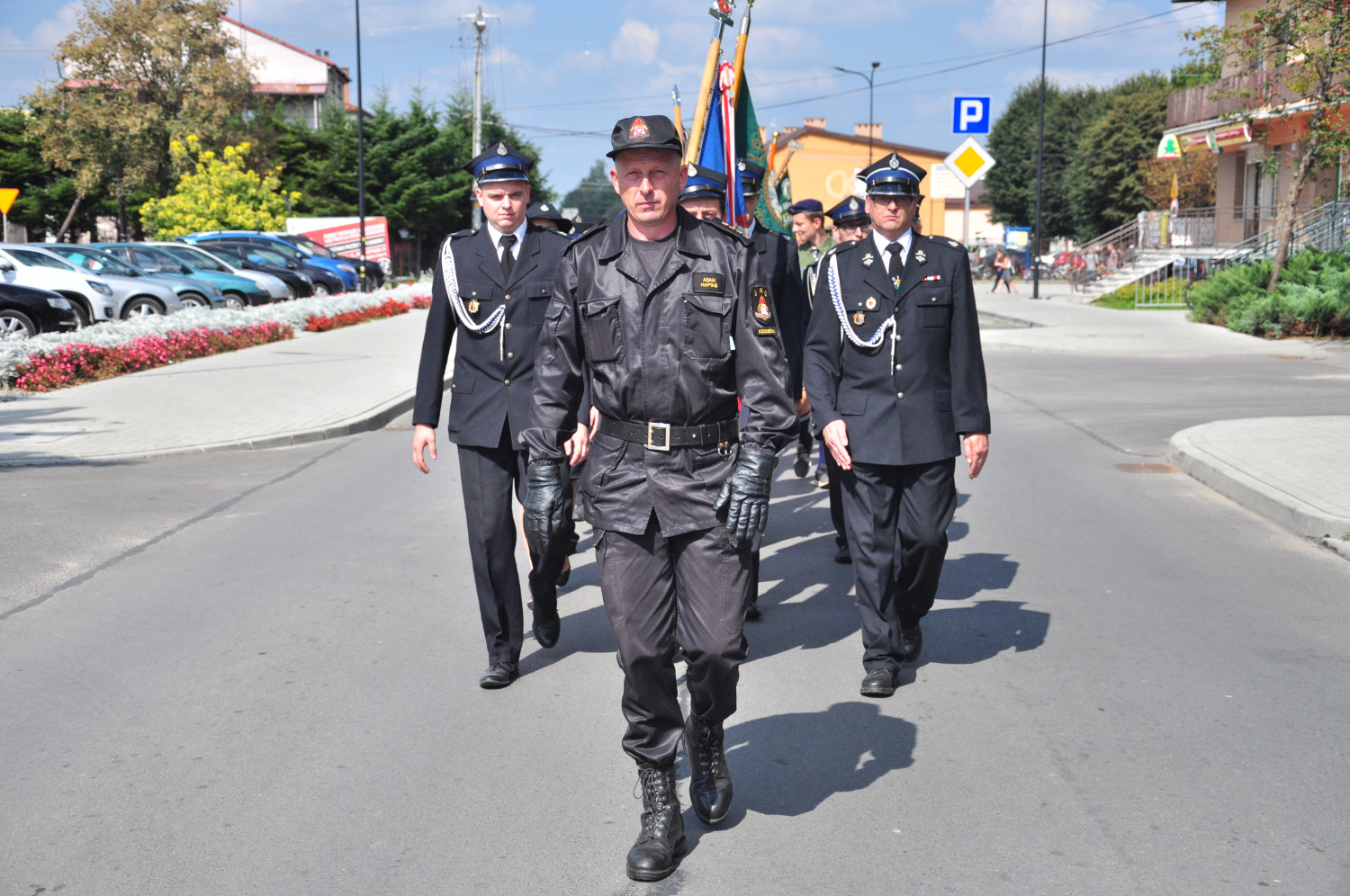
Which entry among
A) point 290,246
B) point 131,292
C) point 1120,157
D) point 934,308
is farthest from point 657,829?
point 1120,157

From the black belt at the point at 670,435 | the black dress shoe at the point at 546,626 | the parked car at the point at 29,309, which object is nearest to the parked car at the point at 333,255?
the parked car at the point at 29,309

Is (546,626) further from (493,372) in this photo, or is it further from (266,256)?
(266,256)

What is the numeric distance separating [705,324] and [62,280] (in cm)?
A: 1924

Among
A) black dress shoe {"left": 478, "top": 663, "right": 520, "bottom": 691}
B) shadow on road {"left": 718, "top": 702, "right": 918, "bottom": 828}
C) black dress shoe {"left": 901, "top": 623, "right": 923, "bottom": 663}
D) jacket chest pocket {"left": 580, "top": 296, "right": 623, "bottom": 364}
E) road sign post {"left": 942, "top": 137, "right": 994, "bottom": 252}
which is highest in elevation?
road sign post {"left": 942, "top": 137, "right": 994, "bottom": 252}

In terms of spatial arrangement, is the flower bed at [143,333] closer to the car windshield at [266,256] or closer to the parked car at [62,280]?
the parked car at [62,280]

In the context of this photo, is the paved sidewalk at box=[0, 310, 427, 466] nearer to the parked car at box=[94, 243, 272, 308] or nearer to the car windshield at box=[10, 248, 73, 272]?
the car windshield at box=[10, 248, 73, 272]

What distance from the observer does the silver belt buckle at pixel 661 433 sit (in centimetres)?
347

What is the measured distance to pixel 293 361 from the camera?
18.3 meters

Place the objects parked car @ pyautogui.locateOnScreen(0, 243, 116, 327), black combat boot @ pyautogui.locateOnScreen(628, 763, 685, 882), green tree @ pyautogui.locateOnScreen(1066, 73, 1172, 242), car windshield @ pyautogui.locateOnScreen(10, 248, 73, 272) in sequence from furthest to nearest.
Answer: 1. green tree @ pyautogui.locateOnScreen(1066, 73, 1172, 242)
2. car windshield @ pyautogui.locateOnScreen(10, 248, 73, 272)
3. parked car @ pyautogui.locateOnScreen(0, 243, 116, 327)
4. black combat boot @ pyautogui.locateOnScreen(628, 763, 685, 882)

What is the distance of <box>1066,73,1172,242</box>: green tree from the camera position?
197 ft

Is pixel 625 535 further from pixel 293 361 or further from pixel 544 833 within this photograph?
pixel 293 361

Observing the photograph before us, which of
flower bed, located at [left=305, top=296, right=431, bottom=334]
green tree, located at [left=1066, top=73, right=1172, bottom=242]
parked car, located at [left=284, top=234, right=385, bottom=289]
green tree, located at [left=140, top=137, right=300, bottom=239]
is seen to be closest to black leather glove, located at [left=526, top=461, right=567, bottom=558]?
flower bed, located at [left=305, top=296, right=431, bottom=334]

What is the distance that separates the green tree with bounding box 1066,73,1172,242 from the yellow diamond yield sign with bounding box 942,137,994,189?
1615 inches

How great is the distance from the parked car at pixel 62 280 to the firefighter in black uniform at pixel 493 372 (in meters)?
16.4
